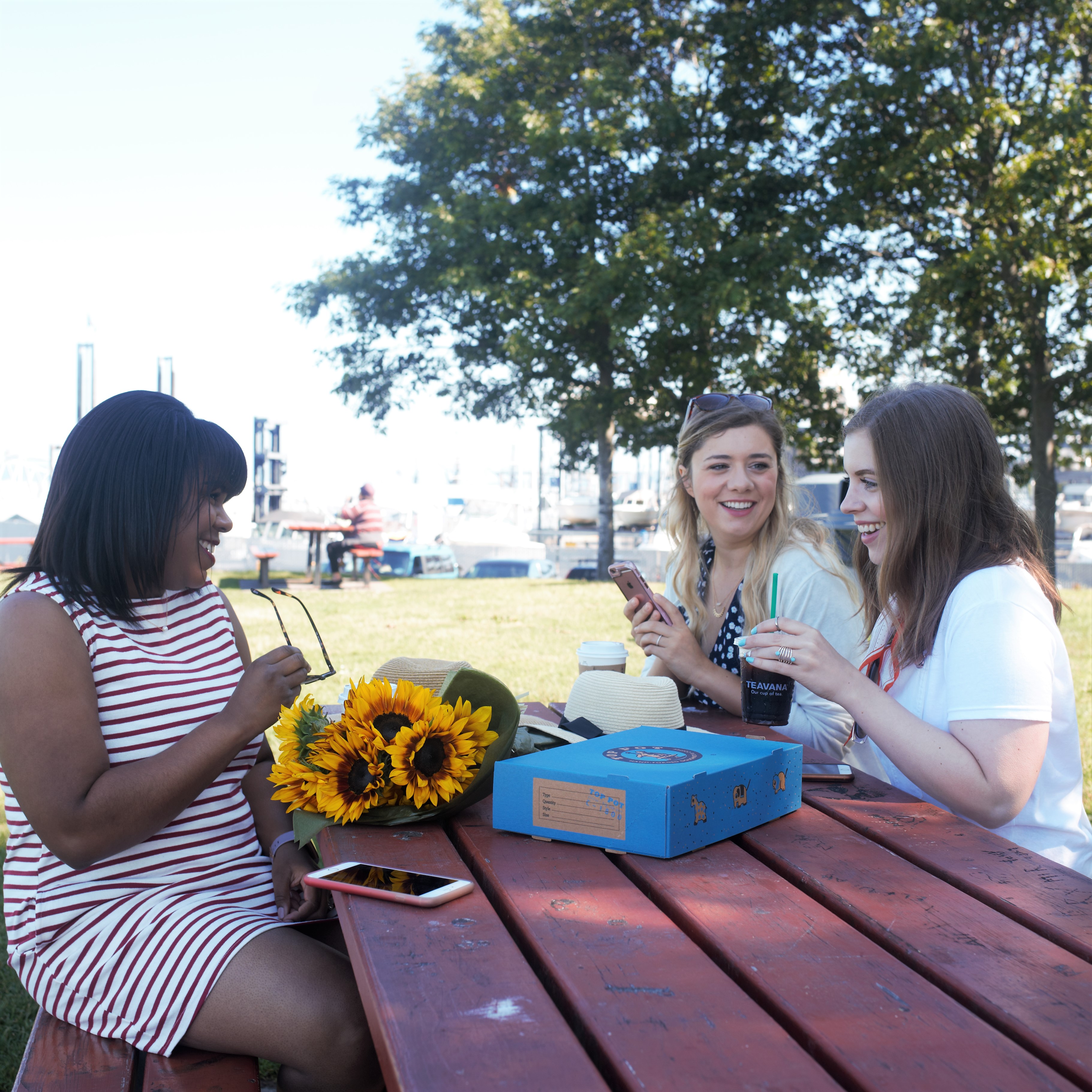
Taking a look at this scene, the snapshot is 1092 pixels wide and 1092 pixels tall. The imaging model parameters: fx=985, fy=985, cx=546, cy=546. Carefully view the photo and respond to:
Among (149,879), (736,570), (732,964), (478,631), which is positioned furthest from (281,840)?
(478,631)

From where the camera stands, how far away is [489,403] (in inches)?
876

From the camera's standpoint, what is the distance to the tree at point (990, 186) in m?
12.7

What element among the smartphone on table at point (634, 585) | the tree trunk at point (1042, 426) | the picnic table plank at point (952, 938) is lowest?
the picnic table plank at point (952, 938)

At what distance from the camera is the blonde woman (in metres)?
2.68

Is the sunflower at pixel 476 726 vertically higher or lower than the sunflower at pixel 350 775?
higher

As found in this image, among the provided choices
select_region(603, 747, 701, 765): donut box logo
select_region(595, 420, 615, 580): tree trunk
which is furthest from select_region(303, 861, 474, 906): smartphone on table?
select_region(595, 420, 615, 580): tree trunk

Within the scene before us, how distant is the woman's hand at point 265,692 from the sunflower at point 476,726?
0.30 m

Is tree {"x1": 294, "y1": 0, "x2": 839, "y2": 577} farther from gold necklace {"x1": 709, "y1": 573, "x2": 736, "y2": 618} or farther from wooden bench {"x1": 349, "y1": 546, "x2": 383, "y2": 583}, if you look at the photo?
gold necklace {"x1": 709, "y1": 573, "x2": 736, "y2": 618}

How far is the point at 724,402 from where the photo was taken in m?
3.38

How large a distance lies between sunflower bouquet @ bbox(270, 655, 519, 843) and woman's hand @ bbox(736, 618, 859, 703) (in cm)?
60

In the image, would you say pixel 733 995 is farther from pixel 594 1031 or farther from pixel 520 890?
pixel 520 890

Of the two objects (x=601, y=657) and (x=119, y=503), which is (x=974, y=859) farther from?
(x=119, y=503)

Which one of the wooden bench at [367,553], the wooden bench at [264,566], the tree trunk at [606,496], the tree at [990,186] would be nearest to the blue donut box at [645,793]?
the tree at [990,186]

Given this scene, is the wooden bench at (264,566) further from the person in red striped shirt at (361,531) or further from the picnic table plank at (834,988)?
the picnic table plank at (834,988)
